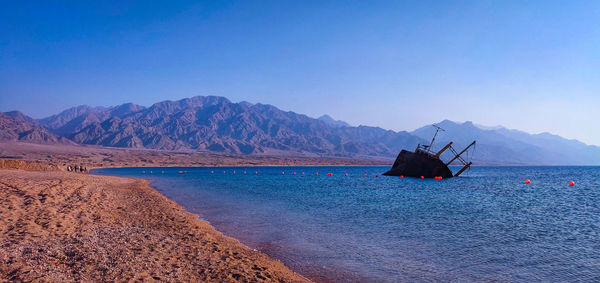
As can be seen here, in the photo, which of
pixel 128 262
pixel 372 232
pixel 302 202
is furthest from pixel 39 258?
pixel 302 202

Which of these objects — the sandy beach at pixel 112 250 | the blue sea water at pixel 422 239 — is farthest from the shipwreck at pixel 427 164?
the sandy beach at pixel 112 250

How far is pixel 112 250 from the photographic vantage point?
1159 cm

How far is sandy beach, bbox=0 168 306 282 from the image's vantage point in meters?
9.43

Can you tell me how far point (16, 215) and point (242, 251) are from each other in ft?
37.3

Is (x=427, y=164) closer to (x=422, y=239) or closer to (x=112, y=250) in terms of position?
(x=422, y=239)

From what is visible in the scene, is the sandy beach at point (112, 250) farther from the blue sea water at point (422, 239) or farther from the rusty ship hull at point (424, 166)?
the rusty ship hull at point (424, 166)

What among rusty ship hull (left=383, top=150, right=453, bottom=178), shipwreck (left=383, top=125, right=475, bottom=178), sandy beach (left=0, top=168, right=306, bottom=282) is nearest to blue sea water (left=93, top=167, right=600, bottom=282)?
sandy beach (left=0, top=168, right=306, bottom=282)

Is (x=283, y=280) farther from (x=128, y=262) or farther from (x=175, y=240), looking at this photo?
(x=175, y=240)

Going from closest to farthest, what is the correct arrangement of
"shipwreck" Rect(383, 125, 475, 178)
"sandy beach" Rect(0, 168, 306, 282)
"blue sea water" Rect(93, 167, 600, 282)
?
"sandy beach" Rect(0, 168, 306, 282), "blue sea water" Rect(93, 167, 600, 282), "shipwreck" Rect(383, 125, 475, 178)

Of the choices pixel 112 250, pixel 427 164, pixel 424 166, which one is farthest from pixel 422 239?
pixel 424 166

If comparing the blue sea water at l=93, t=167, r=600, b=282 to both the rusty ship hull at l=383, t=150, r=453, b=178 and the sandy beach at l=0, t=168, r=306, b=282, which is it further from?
the rusty ship hull at l=383, t=150, r=453, b=178

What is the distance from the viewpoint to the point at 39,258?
32.8ft

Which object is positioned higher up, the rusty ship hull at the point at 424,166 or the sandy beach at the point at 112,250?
the rusty ship hull at the point at 424,166

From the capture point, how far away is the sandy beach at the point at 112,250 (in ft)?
30.9
